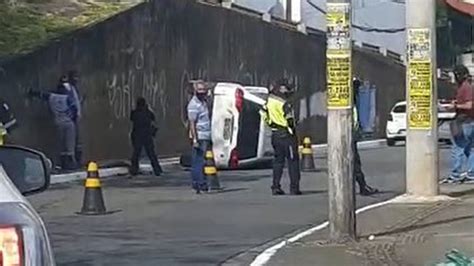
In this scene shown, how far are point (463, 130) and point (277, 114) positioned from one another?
3.09m

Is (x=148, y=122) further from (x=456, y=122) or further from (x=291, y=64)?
(x=291, y=64)

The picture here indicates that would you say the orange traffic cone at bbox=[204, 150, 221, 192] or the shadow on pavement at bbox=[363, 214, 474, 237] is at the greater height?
the orange traffic cone at bbox=[204, 150, 221, 192]

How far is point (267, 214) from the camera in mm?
16438

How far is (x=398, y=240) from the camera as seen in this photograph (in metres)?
13.4

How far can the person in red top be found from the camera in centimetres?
1970

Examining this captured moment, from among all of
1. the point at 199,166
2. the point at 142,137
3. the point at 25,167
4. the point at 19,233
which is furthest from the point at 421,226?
the point at 19,233

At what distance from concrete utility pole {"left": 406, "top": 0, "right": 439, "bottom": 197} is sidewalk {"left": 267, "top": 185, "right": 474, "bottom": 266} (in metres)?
0.43

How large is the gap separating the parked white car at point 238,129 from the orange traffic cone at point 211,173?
531 centimetres

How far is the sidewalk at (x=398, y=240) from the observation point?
12.0 metres

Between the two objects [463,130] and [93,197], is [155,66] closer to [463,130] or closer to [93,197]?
[463,130]

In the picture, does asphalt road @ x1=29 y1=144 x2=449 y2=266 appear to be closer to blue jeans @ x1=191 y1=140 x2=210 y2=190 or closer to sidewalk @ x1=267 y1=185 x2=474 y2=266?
blue jeans @ x1=191 y1=140 x2=210 y2=190

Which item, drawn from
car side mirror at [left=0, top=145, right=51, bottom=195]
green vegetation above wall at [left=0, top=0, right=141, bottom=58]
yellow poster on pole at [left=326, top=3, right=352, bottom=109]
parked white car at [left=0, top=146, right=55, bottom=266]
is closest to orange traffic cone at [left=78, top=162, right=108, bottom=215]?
yellow poster on pole at [left=326, top=3, right=352, bottom=109]

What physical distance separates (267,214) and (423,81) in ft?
8.41

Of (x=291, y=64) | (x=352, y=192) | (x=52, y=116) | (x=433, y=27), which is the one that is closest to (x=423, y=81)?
(x=433, y=27)
